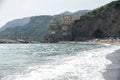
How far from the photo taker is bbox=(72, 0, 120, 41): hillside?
438ft

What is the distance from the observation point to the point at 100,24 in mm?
142250

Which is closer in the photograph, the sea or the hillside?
the sea

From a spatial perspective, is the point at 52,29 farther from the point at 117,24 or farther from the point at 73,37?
the point at 117,24

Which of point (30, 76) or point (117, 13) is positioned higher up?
point (117, 13)

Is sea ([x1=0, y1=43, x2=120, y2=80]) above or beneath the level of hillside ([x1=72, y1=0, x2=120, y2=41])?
beneath

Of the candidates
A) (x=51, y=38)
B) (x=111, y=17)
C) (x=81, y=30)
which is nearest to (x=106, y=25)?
(x=111, y=17)

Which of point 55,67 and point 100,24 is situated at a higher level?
point 100,24

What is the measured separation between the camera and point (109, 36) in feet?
450

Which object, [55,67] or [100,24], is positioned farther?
[100,24]

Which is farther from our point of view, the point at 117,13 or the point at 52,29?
the point at 52,29

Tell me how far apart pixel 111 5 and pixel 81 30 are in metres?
21.5

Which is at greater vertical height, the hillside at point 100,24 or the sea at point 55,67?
the hillside at point 100,24

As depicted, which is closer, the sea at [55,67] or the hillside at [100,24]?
the sea at [55,67]

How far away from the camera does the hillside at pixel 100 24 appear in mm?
133500
